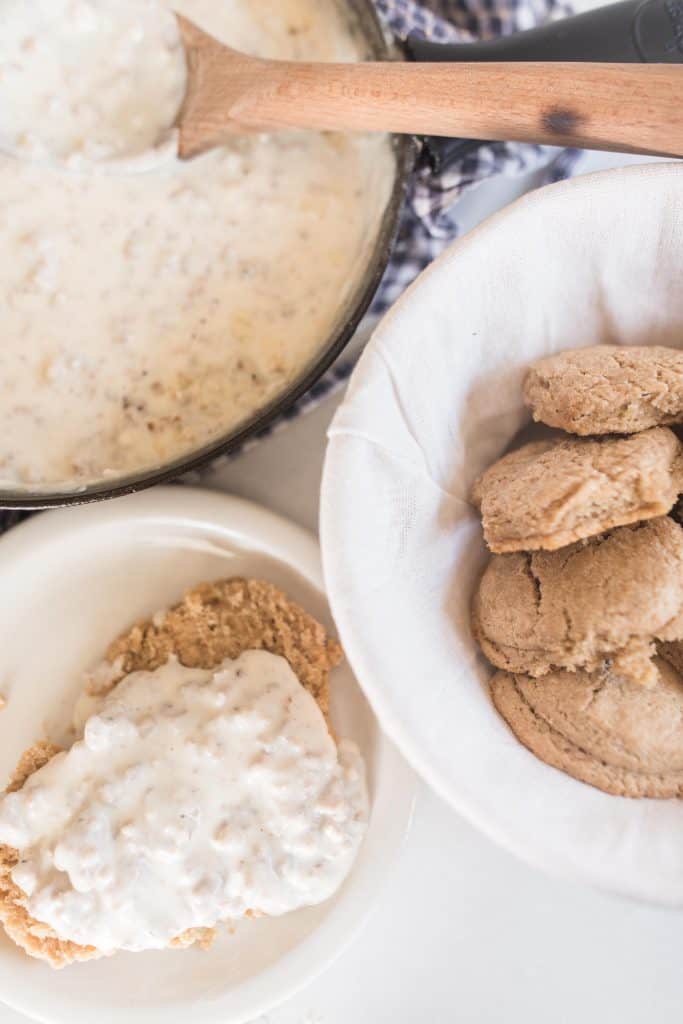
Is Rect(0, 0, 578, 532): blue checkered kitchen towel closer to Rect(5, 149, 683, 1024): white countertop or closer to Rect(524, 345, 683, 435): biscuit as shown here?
Rect(524, 345, 683, 435): biscuit

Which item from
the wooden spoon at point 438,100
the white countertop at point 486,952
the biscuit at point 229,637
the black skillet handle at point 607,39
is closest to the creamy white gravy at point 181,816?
the biscuit at point 229,637

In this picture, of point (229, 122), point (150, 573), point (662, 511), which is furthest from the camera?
point (150, 573)

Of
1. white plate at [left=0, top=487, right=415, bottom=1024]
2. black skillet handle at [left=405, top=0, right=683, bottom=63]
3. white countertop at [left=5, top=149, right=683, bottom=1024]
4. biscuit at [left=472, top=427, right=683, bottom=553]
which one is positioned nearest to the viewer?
biscuit at [left=472, top=427, right=683, bottom=553]

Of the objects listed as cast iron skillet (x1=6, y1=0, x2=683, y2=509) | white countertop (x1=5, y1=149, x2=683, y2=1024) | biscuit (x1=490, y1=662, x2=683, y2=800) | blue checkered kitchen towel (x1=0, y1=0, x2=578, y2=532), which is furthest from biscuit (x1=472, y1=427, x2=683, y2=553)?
white countertop (x1=5, y1=149, x2=683, y2=1024)

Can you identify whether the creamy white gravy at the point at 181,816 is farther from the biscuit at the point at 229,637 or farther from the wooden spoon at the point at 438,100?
Result: the wooden spoon at the point at 438,100

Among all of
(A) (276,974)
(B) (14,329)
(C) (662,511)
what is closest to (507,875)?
(A) (276,974)

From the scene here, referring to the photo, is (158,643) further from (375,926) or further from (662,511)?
(662,511)
